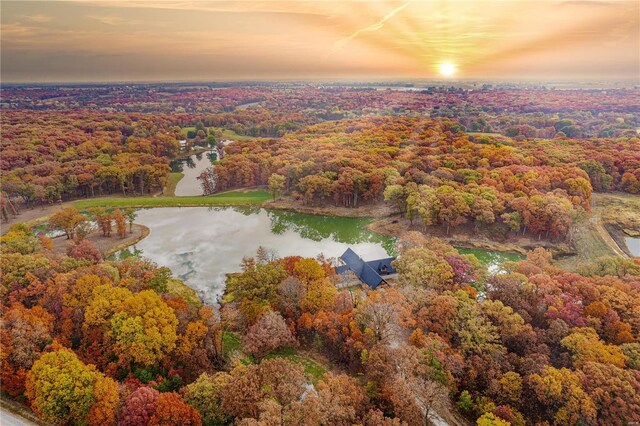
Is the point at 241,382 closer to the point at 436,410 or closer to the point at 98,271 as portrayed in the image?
the point at 436,410

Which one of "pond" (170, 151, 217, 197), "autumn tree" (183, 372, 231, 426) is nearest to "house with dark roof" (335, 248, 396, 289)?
"autumn tree" (183, 372, 231, 426)

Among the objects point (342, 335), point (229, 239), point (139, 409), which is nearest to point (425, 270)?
point (342, 335)

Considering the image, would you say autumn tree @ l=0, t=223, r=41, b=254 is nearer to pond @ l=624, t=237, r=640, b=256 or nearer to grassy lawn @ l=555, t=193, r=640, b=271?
grassy lawn @ l=555, t=193, r=640, b=271

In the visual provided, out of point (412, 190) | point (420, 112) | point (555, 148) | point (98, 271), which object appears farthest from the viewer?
point (420, 112)

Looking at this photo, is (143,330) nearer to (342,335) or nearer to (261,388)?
(261,388)

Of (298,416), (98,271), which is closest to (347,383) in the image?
(298,416)

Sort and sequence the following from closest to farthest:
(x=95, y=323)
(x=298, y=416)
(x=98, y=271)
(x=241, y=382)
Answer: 1. (x=298, y=416)
2. (x=241, y=382)
3. (x=95, y=323)
4. (x=98, y=271)
